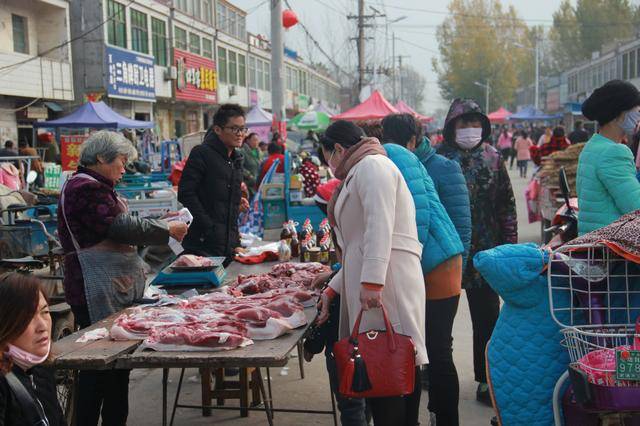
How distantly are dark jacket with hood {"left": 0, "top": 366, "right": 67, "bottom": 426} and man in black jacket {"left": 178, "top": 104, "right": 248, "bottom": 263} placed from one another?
312cm

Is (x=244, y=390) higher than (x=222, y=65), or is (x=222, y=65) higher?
(x=222, y=65)

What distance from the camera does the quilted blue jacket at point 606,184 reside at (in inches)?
157

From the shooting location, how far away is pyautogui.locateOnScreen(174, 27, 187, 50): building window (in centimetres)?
3831

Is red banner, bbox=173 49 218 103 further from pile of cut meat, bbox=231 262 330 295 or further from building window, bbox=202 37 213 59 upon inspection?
pile of cut meat, bbox=231 262 330 295

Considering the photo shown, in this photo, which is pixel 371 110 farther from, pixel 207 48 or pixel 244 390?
pixel 207 48

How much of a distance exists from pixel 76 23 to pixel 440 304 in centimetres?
2784

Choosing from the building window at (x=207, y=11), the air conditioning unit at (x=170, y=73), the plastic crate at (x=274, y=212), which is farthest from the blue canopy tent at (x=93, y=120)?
the building window at (x=207, y=11)

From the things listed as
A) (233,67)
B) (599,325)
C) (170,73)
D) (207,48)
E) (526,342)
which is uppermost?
(207,48)

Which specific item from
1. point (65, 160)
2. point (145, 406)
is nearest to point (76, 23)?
point (65, 160)

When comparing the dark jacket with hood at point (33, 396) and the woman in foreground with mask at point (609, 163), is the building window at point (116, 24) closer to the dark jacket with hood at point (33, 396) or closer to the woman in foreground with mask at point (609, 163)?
the woman in foreground with mask at point (609, 163)

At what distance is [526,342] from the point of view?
329 centimetres

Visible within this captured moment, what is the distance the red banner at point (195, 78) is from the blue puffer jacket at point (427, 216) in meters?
34.2

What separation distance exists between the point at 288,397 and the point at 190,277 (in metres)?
1.30

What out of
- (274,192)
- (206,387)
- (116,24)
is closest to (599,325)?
(206,387)
